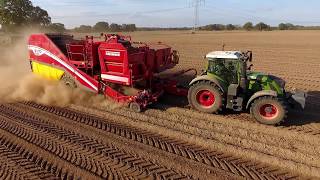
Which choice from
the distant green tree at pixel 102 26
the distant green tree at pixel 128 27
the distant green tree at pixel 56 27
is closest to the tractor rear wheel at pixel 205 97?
the distant green tree at pixel 56 27

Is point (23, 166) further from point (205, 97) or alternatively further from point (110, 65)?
point (205, 97)

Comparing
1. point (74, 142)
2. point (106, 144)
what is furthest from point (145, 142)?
point (74, 142)

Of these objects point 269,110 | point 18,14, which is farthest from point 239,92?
point 18,14

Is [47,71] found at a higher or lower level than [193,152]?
higher

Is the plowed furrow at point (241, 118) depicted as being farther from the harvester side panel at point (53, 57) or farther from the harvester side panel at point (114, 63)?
the harvester side panel at point (53, 57)

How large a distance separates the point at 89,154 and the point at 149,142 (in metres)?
1.37

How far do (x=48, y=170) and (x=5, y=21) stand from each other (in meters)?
31.8

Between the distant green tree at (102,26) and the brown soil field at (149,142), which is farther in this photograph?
the distant green tree at (102,26)

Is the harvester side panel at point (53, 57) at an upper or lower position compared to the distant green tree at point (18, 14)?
lower

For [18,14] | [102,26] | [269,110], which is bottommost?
[269,110]

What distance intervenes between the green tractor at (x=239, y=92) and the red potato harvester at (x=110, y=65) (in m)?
1.25

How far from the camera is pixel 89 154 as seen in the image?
7.13 metres

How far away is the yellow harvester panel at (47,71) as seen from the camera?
11.0m

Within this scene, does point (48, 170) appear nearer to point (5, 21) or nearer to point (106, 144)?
point (106, 144)
